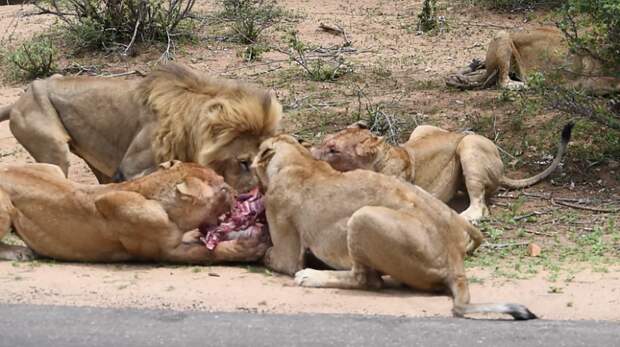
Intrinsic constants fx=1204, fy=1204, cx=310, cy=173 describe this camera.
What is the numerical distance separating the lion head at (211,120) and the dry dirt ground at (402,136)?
1.17m

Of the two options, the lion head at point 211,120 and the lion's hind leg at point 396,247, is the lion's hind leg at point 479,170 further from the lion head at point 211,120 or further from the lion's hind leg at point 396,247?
the lion's hind leg at point 396,247

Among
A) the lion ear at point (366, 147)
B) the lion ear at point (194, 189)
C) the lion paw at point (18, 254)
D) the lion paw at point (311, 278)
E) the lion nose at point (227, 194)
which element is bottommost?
the lion paw at point (18, 254)

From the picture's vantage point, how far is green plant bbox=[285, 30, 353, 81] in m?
14.3

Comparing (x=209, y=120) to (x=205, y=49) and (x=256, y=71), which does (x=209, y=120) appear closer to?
(x=256, y=71)

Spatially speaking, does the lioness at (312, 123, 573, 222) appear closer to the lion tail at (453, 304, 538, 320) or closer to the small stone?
the small stone

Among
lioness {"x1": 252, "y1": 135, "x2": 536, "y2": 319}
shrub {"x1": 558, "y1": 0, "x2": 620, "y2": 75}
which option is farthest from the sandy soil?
shrub {"x1": 558, "y1": 0, "x2": 620, "y2": 75}

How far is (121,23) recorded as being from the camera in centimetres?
1612

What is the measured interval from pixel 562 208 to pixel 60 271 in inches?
166

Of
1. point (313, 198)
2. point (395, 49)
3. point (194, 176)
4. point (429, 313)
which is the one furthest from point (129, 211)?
point (395, 49)

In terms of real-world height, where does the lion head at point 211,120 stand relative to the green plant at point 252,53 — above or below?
above

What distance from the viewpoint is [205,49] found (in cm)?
1627

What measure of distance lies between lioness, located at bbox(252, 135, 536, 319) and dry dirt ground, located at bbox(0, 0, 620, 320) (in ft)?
0.48

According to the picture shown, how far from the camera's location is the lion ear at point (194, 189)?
A: 27.1 feet

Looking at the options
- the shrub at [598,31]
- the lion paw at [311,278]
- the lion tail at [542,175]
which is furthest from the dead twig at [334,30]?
the lion paw at [311,278]
